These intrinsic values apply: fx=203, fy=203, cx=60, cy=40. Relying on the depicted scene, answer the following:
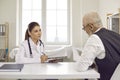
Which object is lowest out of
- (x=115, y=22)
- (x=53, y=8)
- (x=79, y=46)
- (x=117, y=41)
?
(x=79, y=46)

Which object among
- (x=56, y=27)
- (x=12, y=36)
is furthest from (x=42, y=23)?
(x=12, y=36)

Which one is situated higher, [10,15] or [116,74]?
[10,15]

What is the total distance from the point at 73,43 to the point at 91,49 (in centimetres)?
347

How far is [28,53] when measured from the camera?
2.52 metres

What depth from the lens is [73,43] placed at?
5.14m

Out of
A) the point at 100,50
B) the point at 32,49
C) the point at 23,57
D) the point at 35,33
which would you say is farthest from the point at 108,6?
the point at 100,50

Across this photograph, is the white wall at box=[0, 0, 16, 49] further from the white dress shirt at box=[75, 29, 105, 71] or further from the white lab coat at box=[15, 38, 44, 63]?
the white dress shirt at box=[75, 29, 105, 71]

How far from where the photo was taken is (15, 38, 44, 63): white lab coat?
2.36 m

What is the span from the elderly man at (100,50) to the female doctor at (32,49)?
2.61ft

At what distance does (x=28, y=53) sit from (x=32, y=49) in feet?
0.26

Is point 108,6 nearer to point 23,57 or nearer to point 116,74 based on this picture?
point 23,57

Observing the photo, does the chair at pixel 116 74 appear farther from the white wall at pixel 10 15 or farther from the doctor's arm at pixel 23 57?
the white wall at pixel 10 15

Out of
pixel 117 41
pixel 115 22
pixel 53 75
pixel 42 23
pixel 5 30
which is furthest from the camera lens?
pixel 42 23

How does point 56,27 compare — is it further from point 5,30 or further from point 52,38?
point 5,30
